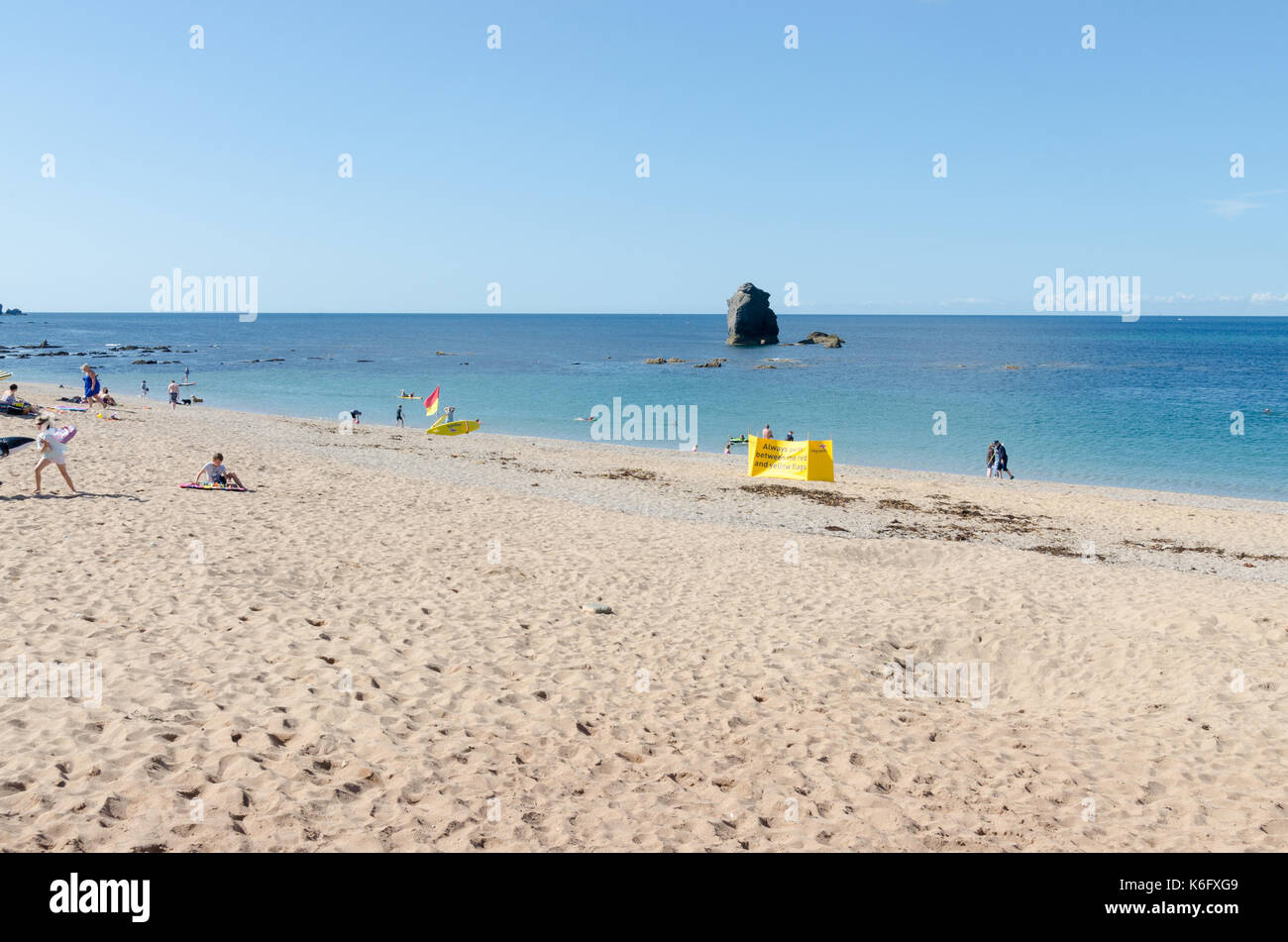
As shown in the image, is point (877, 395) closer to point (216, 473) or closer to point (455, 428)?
point (455, 428)

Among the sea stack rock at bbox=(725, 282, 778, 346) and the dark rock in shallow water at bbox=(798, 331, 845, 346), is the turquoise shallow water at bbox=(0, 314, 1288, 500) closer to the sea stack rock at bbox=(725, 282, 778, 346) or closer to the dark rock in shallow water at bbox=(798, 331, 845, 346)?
the sea stack rock at bbox=(725, 282, 778, 346)

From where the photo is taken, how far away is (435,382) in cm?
7000

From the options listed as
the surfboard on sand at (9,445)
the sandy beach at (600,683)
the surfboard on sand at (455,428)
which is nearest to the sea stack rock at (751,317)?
the surfboard on sand at (455,428)

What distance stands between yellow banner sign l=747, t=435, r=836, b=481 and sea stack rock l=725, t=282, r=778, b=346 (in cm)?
9345

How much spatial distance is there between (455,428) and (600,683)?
1211 inches

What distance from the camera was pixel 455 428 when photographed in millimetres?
37688

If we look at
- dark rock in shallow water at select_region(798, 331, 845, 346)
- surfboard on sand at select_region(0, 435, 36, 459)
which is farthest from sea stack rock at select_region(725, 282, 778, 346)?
surfboard on sand at select_region(0, 435, 36, 459)

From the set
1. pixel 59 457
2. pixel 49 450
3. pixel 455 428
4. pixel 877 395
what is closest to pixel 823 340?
pixel 877 395

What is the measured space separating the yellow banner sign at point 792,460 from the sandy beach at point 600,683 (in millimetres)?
8850

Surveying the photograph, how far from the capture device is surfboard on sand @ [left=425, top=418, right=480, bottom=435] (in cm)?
3697

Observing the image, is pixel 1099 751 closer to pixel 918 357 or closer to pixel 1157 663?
pixel 1157 663

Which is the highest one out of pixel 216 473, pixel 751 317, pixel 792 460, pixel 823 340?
pixel 751 317

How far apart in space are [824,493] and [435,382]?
52670 millimetres

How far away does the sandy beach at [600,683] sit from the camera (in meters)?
5.82
